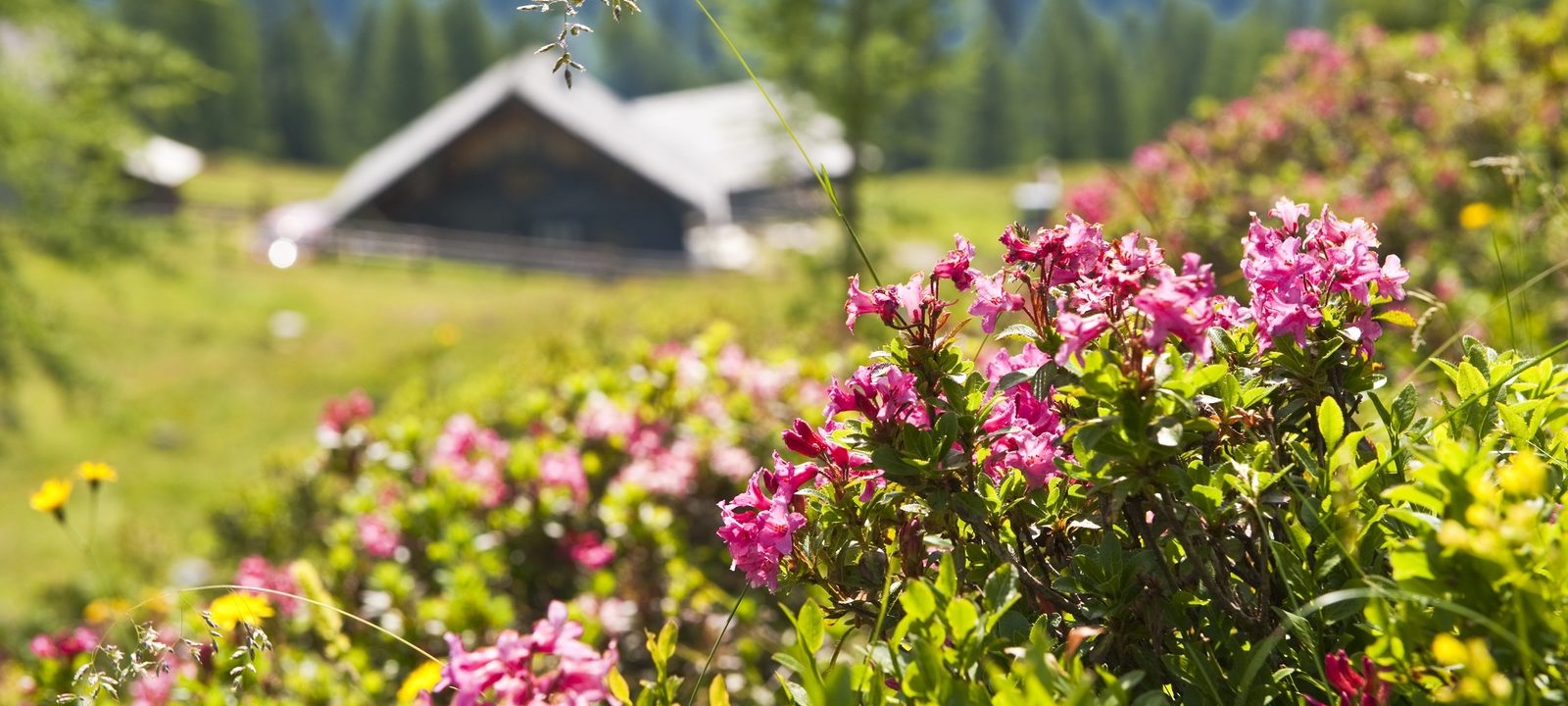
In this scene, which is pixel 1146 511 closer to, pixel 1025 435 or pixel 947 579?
pixel 1025 435

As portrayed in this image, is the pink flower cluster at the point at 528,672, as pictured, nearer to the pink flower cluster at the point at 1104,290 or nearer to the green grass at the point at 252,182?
the pink flower cluster at the point at 1104,290

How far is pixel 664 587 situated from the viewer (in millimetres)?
3398

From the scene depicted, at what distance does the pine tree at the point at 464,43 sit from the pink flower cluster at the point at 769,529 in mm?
64664

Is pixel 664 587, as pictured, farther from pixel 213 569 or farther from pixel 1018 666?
pixel 213 569

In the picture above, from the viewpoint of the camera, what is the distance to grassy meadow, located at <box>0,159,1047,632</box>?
8977 mm

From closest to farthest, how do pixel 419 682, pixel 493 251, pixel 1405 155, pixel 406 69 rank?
pixel 419 682 → pixel 1405 155 → pixel 493 251 → pixel 406 69

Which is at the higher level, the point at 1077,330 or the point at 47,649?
the point at 1077,330

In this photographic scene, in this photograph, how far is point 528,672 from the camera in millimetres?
1443

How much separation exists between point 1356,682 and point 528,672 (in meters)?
0.94

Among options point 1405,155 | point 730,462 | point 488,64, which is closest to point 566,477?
point 730,462

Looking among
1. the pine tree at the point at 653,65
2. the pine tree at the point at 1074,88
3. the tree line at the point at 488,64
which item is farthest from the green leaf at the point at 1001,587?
the pine tree at the point at 653,65

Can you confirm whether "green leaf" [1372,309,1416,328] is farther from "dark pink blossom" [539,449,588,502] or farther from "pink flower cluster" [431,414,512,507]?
"pink flower cluster" [431,414,512,507]

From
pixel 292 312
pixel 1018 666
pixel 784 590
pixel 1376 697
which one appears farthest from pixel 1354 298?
pixel 292 312

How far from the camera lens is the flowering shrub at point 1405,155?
14.5ft
